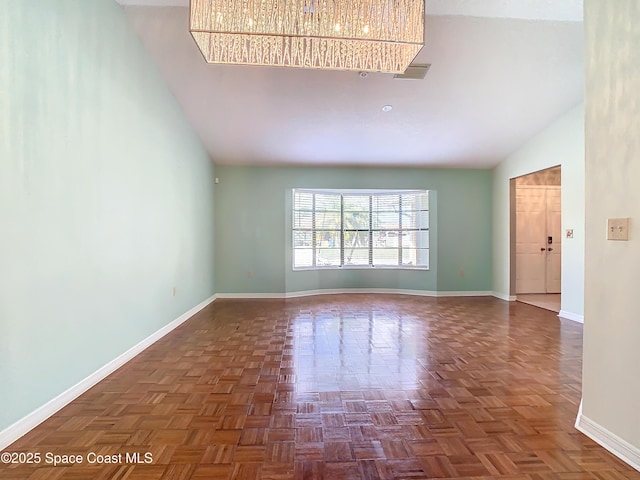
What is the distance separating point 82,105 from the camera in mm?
2309

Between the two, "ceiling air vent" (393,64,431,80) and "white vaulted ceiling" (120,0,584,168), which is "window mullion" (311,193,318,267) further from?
"ceiling air vent" (393,64,431,80)

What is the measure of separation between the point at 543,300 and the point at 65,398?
649cm

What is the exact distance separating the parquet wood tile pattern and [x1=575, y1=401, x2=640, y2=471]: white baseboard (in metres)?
0.04

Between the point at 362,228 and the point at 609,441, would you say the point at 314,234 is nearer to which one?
the point at 362,228

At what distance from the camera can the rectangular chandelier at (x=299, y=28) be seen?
224 centimetres

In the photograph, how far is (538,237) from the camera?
6.41 m

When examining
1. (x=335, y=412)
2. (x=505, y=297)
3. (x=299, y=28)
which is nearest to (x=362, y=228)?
(x=505, y=297)

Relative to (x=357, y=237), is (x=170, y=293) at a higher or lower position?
lower

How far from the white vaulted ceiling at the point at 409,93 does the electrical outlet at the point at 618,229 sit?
2.34m

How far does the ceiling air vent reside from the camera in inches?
143

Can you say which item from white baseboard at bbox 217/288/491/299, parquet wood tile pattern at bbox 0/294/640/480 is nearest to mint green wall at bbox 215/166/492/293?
white baseboard at bbox 217/288/491/299

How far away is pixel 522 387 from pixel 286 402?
1.60 m

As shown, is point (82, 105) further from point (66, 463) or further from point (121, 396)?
point (66, 463)

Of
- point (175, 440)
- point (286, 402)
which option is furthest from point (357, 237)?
point (175, 440)
